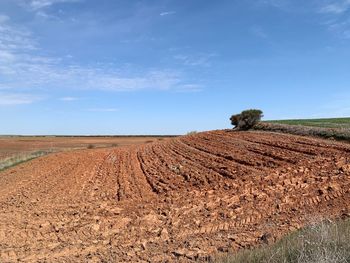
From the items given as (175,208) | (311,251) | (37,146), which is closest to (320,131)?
(175,208)

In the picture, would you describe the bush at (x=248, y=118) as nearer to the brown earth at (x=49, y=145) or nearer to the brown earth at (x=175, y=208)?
the brown earth at (x=49, y=145)

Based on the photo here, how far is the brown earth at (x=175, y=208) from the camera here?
414 inches

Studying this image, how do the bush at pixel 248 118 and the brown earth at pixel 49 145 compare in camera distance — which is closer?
the bush at pixel 248 118

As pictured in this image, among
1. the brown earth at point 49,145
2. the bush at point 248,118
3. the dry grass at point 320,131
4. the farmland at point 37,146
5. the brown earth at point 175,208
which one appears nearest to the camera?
the brown earth at point 175,208

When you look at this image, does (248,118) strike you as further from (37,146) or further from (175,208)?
(37,146)

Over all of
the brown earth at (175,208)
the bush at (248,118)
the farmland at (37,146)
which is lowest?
the brown earth at (175,208)

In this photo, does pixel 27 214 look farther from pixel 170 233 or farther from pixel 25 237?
pixel 170 233

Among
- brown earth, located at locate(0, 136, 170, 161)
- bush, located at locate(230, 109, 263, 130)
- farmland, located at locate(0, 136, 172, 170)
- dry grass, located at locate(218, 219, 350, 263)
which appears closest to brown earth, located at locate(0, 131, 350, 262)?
dry grass, located at locate(218, 219, 350, 263)

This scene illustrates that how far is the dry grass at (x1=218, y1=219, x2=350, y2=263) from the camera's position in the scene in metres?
6.85

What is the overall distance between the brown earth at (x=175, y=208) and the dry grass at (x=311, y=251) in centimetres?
165

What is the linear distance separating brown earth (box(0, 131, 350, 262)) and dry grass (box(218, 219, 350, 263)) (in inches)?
65.1

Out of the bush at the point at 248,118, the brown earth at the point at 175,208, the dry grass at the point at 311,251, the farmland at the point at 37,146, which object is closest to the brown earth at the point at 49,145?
the farmland at the point at 37,146

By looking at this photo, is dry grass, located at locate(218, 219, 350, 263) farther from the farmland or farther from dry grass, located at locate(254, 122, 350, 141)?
the farmland

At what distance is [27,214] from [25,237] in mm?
3117
